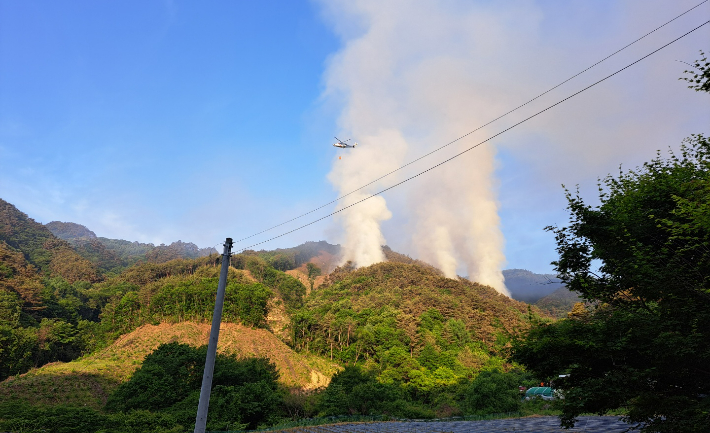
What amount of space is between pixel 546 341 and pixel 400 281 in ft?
327

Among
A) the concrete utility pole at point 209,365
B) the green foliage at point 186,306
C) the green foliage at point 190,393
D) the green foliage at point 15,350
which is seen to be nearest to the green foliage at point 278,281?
the green foliage at point 186,306

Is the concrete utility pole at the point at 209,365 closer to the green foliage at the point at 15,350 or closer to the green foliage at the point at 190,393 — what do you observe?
the green foliage at the point at 190,393

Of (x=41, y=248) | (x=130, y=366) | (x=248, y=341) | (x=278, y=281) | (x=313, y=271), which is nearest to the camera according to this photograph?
(x=130, y=366)

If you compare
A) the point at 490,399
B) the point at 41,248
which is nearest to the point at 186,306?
the point at 490,399

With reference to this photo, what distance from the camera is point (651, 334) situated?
12.9m

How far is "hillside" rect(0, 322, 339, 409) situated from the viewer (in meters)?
42.1

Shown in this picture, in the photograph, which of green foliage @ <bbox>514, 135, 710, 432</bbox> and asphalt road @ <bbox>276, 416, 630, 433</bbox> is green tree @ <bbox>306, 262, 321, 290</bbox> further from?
green foliage @ <bbox>514, 135, 710, 432</bbox>

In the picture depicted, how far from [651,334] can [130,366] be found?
57680mm

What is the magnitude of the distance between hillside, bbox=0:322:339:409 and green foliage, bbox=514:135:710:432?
46.4 metres

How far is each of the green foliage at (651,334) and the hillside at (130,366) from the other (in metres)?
46.4

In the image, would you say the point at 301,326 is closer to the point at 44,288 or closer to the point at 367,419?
the point at 367,419

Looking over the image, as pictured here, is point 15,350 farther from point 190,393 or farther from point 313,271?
point 313,271

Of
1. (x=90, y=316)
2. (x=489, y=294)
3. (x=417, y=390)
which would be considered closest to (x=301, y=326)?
(x=417, y=390)

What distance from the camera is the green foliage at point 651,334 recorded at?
11.9 metres
